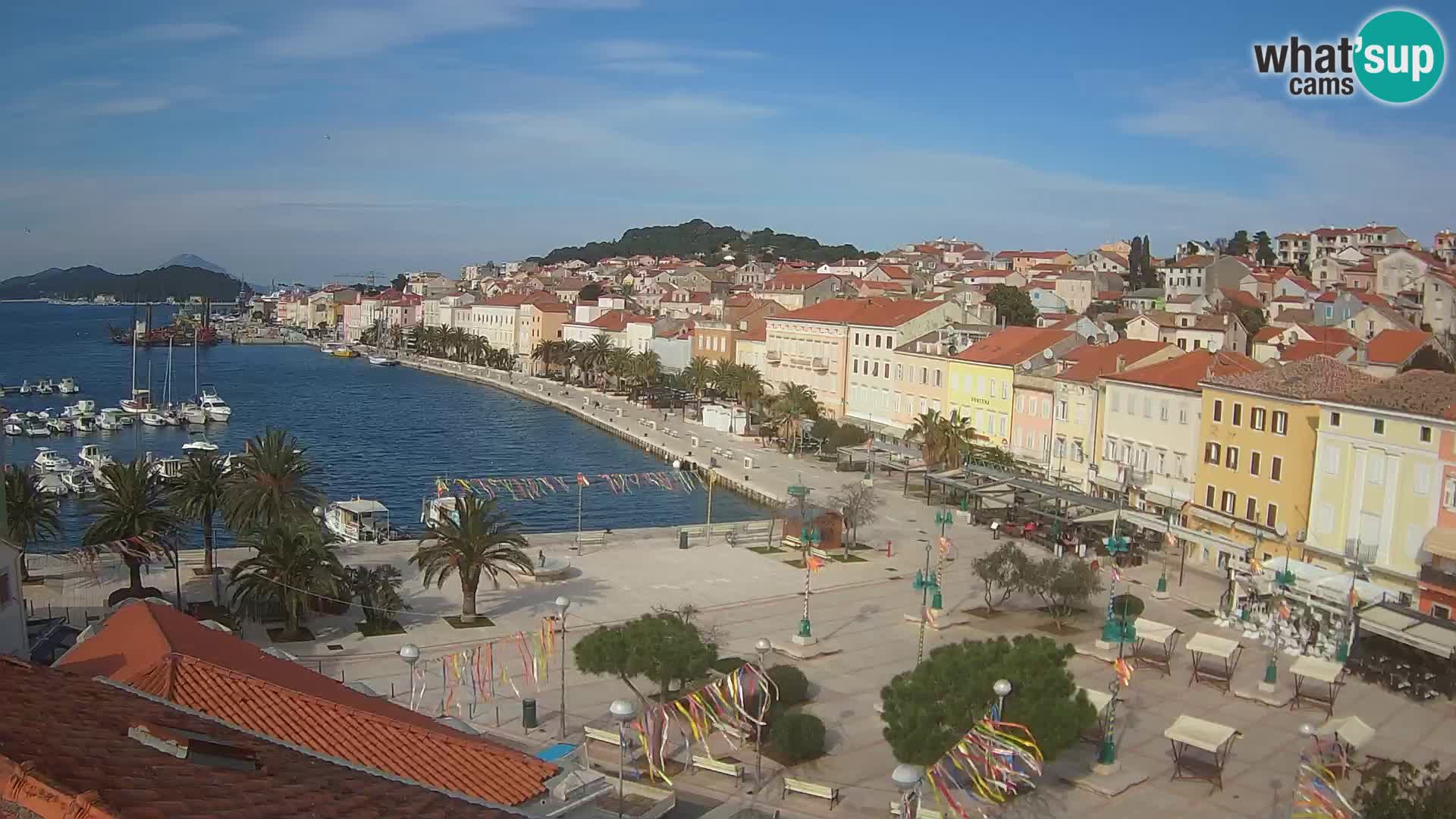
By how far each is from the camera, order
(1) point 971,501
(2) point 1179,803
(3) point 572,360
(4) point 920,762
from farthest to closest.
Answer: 1. (3) point 572,360
2. (1) point 971,501
3. (2) point 1179,803
4. (4) point 920,762

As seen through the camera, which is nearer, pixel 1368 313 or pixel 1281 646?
pixel 1281 646

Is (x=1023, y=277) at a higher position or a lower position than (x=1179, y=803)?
higher

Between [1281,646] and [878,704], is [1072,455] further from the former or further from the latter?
[878,704]

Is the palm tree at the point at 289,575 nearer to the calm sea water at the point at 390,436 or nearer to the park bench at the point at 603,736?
the calm sea water at the point at 390,436

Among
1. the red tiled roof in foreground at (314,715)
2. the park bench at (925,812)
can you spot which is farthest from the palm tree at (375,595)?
the park bench at (925,812)

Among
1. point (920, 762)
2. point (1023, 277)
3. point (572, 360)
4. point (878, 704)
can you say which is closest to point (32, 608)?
point (878, 704)

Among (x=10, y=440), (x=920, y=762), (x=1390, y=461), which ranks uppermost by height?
(x=1390, y=461)

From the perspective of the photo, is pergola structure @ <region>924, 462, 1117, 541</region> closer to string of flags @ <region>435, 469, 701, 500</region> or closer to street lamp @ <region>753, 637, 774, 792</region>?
string of flags @ <region>435, 469, 701, 500</region>

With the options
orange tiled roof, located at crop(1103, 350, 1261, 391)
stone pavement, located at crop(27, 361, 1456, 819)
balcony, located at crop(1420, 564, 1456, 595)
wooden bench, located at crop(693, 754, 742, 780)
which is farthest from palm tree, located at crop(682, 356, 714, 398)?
wooden bench, located at crop(693, 754, 742, 780)
